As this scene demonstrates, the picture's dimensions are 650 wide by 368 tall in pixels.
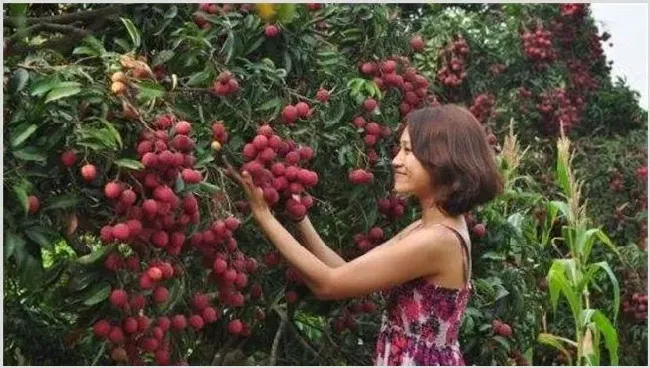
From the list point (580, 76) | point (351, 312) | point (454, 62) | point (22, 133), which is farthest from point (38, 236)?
point (580, 76)

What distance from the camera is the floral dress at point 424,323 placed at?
1.95 m

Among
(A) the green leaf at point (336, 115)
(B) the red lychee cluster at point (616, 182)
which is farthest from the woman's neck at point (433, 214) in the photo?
(B) the red lychee cluster at point (616, 182)

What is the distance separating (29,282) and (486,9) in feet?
16.0

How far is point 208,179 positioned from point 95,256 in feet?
0.96

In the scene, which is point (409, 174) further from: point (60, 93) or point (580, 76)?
point (580, 76)

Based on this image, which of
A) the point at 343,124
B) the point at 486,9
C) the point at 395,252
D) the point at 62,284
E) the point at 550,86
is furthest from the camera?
the point at 486,9

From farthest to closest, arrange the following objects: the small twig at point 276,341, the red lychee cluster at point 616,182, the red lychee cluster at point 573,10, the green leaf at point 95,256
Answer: the red lychee cluster at point 573,10
the red lychee cluster at point 616,182
the small twig at point 276,341
the green leaf at point 95,256

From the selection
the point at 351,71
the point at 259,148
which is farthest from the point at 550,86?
the point at 259,148

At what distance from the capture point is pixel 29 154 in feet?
4.84

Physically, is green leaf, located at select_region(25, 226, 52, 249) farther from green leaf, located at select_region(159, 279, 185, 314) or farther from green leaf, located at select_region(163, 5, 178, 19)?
green leaf, located at select_region(163, 5, 178, 19)

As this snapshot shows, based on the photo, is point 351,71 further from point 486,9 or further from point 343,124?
point 486,9

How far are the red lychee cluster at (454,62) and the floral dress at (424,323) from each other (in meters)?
3.55

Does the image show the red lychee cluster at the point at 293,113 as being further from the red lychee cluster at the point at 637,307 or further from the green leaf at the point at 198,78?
the red lychee cluster at the point at 637,307

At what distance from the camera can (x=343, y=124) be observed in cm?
211
